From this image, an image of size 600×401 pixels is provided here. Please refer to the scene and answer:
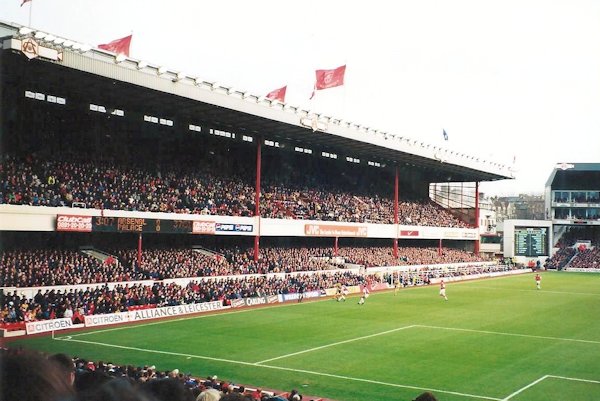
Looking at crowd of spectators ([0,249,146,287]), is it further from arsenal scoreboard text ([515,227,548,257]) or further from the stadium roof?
arsenal scoreboard text ([515,227,548,257])

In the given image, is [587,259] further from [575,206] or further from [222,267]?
[222,267]

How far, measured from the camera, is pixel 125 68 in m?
37.8

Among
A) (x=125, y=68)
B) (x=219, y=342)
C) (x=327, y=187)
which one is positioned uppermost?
(x=125, y=68)

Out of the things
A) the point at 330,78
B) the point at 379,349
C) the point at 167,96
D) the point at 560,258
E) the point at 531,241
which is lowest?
the point at 379,349

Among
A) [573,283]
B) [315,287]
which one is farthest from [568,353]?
[573,283]

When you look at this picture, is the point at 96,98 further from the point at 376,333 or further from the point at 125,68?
the point at 376,333

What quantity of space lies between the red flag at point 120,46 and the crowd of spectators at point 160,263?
13158 mm

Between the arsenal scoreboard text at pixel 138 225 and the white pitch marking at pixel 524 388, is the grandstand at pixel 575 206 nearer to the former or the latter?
the arsenal scoreboard text at pixel 138 225

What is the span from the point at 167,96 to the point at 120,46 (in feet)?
20.4

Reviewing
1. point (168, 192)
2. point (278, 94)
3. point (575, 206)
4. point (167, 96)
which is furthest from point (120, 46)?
point (575, 206)

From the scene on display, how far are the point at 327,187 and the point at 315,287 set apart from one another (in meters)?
23.6

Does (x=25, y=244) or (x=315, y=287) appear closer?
(x=25, y=244)

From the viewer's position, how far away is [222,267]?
156 feet

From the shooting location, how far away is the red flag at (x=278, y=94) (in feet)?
166
